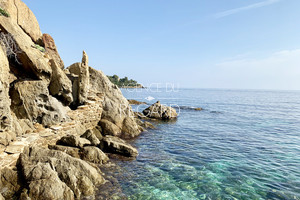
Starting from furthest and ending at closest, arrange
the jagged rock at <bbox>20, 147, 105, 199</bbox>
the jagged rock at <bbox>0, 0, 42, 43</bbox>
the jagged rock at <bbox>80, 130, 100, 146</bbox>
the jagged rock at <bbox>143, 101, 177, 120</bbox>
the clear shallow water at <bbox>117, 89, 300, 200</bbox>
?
the jagged rock at <bbox>143, 101, 177, 120</bbox>, the jagged rock at <bbox>0, 0, 42, 43</bbox>, the jagged rock at <bbox>80, 130, 100, 146</bbox>, the clear shallow water at <bbox>117, 89, 300, 200</bbox>, the jagged rock at <bbox>20, 147, 105, 199</bbox>

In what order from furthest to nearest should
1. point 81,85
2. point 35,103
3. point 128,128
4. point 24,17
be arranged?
point 128,128, point 24,17, point 81,85, point 35,103

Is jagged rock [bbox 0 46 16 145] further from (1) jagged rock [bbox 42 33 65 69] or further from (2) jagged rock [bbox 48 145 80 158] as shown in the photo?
(1) jagged rock [bbox 42 33 65 69]

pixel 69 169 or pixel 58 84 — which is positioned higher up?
pixel 58 84

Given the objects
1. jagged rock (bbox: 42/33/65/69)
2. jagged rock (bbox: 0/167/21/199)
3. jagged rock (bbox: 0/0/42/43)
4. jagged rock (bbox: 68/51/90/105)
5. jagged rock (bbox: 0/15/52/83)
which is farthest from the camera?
jagged rock (bbox: 42/33/65/69)

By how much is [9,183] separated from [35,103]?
6.50 metres

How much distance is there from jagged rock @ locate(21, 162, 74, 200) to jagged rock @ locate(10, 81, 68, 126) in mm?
5072

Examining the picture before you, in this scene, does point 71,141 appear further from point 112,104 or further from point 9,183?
point 112,104

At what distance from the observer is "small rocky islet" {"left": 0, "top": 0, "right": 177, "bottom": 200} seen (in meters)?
9.29

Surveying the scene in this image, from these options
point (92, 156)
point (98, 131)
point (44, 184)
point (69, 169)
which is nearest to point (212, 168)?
point (92, 156)

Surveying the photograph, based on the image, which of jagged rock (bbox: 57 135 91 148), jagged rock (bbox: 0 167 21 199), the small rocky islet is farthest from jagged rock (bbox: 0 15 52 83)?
jagged rock (bbox: 0 167 21 199)

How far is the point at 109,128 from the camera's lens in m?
21.6

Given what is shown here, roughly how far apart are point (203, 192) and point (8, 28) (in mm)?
17555

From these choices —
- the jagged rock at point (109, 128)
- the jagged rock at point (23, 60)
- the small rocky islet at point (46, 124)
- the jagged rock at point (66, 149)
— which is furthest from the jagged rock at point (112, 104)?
the jagged rock at point (23, 60)

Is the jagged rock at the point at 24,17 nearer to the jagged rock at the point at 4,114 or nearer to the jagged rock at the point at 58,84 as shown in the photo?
the jagged rock at the point at 58,84
